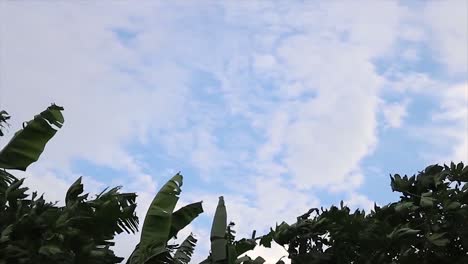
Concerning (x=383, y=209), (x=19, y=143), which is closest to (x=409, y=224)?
(x=383, y=209)

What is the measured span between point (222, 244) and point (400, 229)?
2300mm

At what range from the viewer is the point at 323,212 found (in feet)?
28.9

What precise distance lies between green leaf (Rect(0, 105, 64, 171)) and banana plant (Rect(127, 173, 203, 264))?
5.62ft

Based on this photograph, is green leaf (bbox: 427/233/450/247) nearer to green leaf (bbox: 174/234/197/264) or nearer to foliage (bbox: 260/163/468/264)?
foliage (bbox: 260/163/468/264)

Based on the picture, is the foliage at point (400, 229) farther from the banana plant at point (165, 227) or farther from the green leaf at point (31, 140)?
the green leaf at point (31, 140)

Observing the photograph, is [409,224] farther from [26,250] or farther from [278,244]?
[26,250]

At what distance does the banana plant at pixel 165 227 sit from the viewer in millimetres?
8094

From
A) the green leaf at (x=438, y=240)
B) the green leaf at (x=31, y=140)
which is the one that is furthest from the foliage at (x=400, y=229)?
the green leaf at (x=31, y=140)

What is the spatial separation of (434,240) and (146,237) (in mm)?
3678

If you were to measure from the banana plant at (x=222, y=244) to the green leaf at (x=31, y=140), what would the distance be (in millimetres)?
2531

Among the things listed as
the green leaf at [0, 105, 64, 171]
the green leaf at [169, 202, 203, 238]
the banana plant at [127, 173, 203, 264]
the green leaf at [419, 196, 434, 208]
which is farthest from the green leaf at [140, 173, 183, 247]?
the green leaf at [419, 196, 434, 208]

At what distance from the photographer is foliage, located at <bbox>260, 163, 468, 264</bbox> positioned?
7.84 m

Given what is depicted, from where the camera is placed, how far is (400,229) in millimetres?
7859

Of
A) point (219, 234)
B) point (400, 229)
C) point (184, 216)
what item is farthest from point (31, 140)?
point (400, 229)
